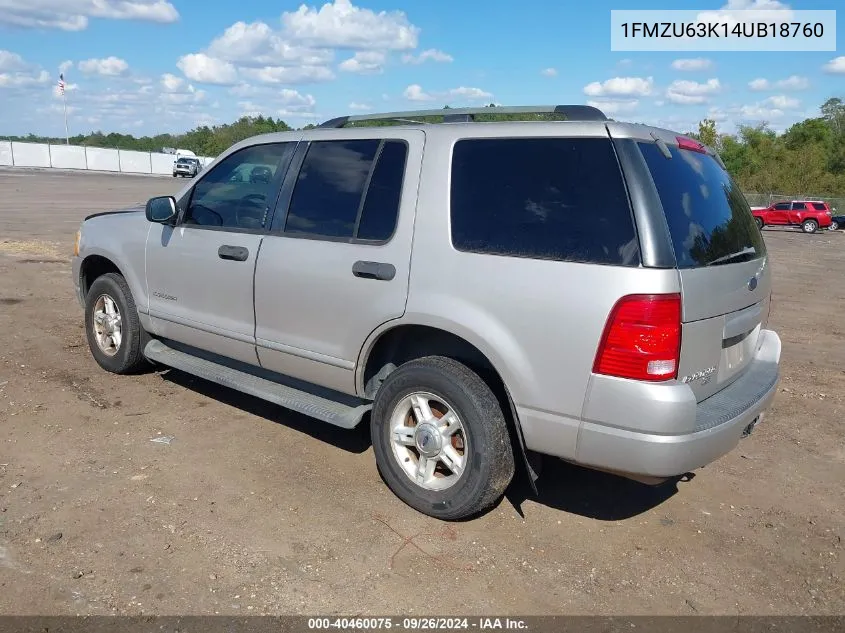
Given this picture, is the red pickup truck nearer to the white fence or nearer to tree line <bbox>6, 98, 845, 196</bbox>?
tree line <bbox>6, 98, 845, 196</bbox>

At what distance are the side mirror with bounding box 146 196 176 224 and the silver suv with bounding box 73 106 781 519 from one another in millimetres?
15

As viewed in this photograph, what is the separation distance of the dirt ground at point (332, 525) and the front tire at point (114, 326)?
0.23 m

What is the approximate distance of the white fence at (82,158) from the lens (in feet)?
199

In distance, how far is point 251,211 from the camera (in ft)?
15.1

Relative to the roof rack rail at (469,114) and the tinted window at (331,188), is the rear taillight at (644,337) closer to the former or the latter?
the roof rack rail at (469,114)

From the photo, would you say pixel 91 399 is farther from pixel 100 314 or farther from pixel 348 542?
pixel 348 542

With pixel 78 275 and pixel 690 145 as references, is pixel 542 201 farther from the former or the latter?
pixel 78 275

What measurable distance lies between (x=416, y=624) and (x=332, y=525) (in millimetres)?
884

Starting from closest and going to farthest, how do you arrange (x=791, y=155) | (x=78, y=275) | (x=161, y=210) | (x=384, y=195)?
(x=384, y=195)
(x=161, y=210)
(x=78, y=275)
(x=791, y=155)

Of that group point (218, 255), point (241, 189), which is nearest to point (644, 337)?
point (218, 255)

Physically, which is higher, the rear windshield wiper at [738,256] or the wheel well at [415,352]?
the rear windshield wiper at [738,256]

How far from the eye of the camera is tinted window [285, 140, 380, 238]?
407cm

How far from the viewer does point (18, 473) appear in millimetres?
4023

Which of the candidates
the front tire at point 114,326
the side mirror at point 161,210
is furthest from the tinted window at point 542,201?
the front tire at point 114,326
